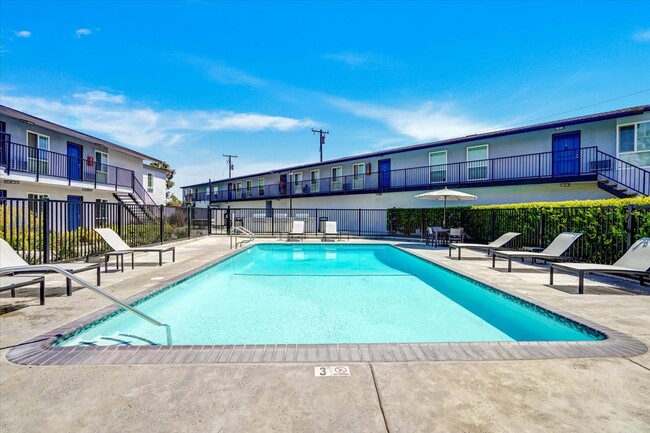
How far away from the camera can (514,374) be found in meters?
2.61

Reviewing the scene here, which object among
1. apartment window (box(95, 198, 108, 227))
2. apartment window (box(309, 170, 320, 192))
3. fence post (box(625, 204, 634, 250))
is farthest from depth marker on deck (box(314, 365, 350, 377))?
apartment window (box(309, 170, 320, 192))

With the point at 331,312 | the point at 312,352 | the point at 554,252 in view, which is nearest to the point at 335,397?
the point at 312,352

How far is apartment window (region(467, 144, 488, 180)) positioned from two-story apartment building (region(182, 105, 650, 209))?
0.05 meters

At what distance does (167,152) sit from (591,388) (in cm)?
3062

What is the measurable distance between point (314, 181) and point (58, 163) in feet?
58.3

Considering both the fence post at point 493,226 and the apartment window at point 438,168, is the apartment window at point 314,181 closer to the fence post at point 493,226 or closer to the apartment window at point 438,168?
the apartment window at point 438,168

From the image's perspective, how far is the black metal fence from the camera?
24.3 ft

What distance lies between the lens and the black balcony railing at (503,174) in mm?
13664

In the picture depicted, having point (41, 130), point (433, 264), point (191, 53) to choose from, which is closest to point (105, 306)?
point (433, 264)

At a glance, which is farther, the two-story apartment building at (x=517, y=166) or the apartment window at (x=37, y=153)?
the apartment window at (x=37, y=153)

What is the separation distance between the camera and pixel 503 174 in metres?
17.2

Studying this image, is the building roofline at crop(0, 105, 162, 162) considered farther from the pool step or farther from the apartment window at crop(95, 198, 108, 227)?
the pool step

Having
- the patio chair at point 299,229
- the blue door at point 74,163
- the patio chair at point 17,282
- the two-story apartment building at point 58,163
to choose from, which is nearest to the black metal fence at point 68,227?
the patio chair at point 17,282

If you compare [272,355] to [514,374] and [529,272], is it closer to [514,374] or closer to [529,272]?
[514,374]
